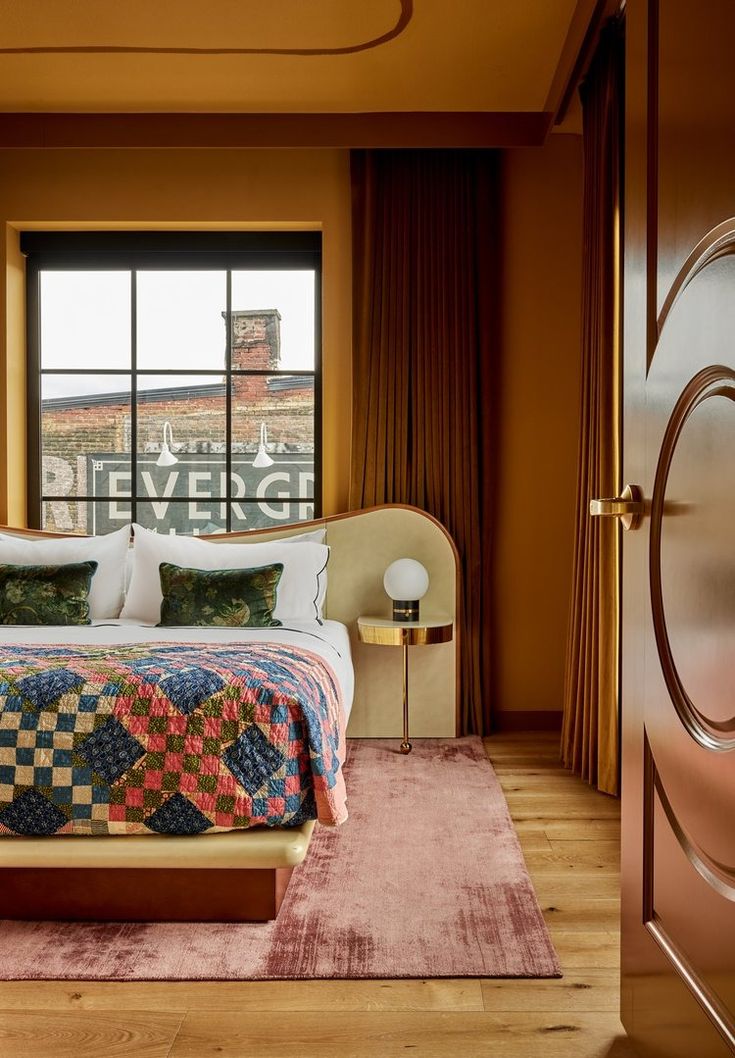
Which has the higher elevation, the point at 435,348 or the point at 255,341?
the point at 255,341

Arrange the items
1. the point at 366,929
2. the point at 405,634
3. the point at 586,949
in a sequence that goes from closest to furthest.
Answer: the point at 586,949, the point at 366,929, the point at 405,634

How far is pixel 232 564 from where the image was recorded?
12.2 ft

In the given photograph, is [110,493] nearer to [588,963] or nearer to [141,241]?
[141,241]

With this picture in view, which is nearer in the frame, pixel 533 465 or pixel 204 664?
pixel 204 664

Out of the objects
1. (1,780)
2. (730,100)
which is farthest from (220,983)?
(730,100)

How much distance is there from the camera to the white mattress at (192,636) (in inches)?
116

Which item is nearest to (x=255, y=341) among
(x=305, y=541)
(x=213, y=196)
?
(x=213, y=196)

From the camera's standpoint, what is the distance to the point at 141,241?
4289mm

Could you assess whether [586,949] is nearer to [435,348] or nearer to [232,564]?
[232,564]

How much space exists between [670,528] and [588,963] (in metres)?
1.19

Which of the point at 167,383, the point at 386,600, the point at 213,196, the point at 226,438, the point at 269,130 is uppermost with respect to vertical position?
the point at 269,130

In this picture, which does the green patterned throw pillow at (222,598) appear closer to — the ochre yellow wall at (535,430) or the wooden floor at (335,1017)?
the ochre yellow wall at (535,430)

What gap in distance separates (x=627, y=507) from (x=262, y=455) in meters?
3.10

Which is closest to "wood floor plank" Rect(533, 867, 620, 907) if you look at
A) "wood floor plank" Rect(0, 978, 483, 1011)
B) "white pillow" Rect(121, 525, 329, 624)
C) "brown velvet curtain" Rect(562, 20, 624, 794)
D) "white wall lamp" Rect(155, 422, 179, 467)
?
"wood floor plank" Rect(0, 978, 483, 1011)
